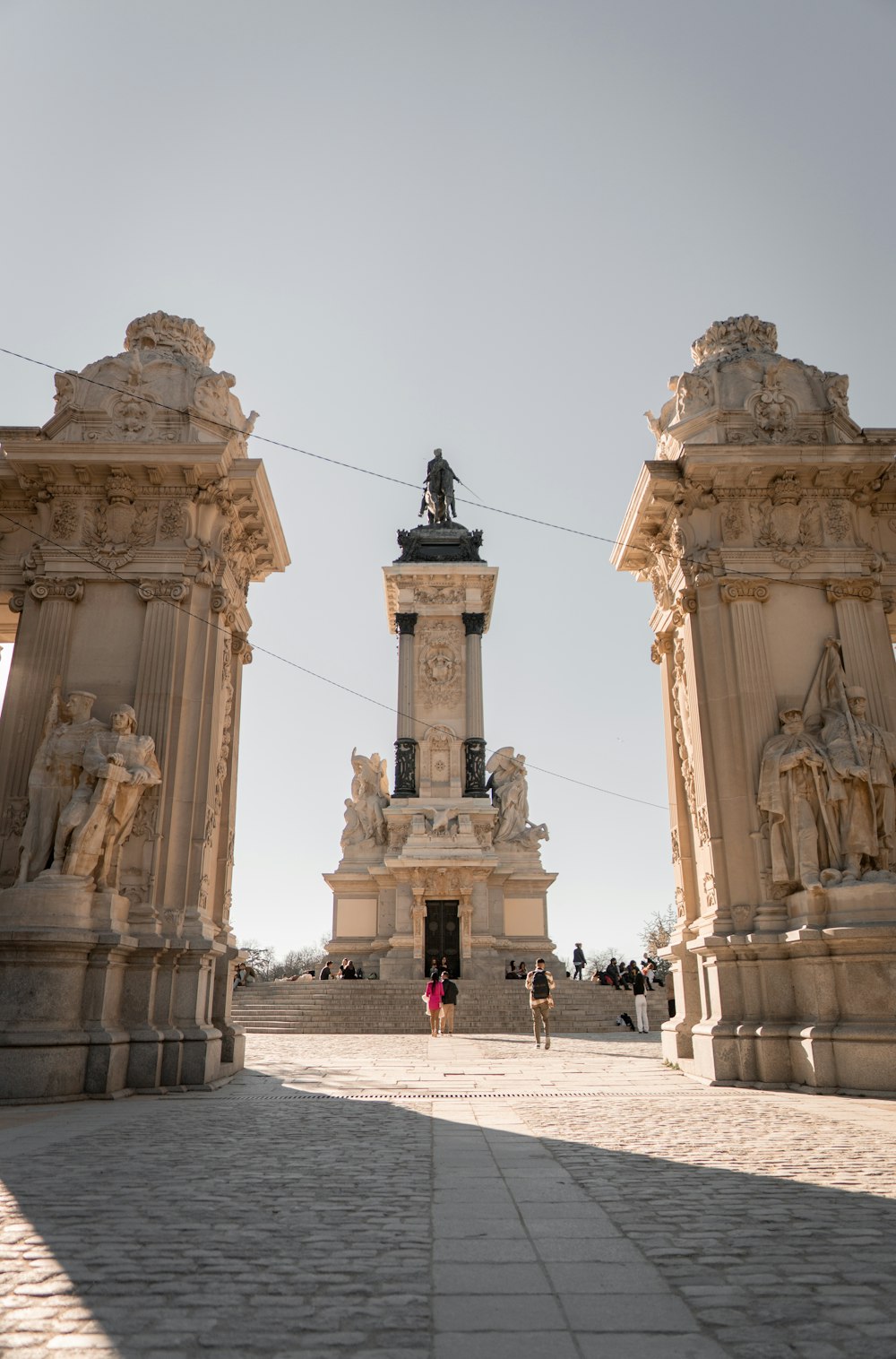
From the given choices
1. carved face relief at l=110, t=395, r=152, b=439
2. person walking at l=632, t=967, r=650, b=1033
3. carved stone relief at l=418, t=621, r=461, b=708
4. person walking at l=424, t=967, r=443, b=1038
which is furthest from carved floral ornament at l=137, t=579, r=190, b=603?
carved stone relief at l=418, t=621, r=461, b=708

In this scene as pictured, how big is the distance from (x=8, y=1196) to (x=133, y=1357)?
3248 millimetres

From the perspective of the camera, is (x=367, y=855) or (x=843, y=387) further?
(x=367, y=855)

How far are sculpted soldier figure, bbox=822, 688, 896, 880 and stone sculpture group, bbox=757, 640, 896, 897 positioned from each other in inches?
0.5

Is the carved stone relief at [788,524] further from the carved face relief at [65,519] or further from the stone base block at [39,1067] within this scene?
the stone base block at [39,1067]

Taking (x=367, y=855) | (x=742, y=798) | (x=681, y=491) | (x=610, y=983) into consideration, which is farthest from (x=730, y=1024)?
(x=367, y=855)

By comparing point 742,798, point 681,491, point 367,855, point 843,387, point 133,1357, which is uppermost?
point 843,387

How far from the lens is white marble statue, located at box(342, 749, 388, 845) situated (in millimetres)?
38250

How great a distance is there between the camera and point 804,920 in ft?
43.3

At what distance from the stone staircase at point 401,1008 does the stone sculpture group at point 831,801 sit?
1434cm

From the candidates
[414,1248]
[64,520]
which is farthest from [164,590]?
[414,1248]

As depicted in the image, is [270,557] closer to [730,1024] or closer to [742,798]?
[742,798]

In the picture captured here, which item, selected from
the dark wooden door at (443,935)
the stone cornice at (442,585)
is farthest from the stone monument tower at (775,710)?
the stone cornice at (442,585)

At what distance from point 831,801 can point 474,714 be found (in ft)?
85.7

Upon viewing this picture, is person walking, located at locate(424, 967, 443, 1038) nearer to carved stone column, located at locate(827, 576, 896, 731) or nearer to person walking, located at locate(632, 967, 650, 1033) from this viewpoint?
person walking, located at locate(632, 967, 650, 1033)
